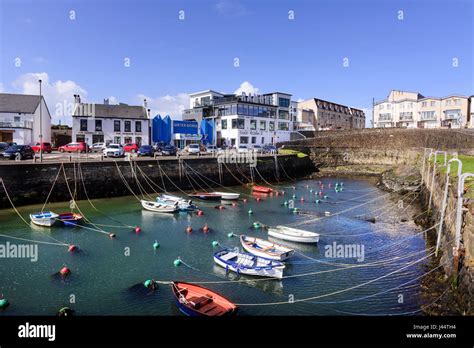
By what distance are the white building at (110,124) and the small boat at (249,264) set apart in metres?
45.5

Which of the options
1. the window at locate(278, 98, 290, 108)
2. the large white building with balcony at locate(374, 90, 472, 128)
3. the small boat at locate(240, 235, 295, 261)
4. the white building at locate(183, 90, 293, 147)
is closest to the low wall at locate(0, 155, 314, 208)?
the small boat at locate(240, 235, 295, 261)

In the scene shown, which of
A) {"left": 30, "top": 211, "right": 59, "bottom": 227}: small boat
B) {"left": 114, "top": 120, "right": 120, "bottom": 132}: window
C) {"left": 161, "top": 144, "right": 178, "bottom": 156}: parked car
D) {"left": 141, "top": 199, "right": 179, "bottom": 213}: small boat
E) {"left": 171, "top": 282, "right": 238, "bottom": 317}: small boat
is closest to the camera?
{"left": 171, "top": 282, "right": 238, "bottom": 317}: small boat

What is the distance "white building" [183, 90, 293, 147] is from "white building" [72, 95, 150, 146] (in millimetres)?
16765

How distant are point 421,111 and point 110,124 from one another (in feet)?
273

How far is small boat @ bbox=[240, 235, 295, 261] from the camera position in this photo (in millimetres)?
19438

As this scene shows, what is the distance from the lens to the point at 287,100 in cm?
8362

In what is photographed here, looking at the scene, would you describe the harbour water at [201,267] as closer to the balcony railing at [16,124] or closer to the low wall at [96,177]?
the low wall at [96,177]

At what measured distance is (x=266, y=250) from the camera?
2009cm

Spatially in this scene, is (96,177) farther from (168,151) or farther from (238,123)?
(238,123)

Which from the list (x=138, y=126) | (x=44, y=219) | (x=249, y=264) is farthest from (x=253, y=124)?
(x=249, y=264)

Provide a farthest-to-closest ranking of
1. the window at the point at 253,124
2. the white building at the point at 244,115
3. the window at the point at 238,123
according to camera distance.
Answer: the window at the point at 253,124 < the white building at the point at 244,115 < the window at the point at 238,123

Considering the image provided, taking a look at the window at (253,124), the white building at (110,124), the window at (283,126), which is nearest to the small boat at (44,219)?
the white building at (110,124)

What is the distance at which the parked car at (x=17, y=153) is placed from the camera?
36781 millimetres

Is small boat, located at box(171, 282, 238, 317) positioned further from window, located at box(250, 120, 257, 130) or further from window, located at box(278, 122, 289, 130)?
window, located at box(278, 122, 289, 130)
